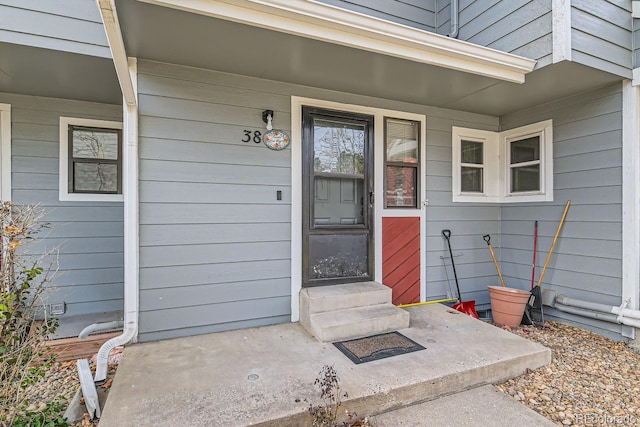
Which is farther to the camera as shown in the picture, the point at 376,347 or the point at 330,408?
the point at 376,347

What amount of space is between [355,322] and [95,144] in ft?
11.5

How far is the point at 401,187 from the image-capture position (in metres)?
3.96

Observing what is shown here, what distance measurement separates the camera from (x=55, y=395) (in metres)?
2.36

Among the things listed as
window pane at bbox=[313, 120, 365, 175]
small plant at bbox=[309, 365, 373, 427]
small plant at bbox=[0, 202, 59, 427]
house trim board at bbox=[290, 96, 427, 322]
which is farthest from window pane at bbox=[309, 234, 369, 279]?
small plant at bbox=[0, 202, 59, 427]

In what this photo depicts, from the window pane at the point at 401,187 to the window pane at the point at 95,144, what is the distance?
3.25m

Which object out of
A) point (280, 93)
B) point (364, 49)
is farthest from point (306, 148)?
point (364, 49)

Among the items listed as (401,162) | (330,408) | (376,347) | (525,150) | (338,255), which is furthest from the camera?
(525,150)

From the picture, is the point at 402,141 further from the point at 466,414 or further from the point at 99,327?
the point at 99,327

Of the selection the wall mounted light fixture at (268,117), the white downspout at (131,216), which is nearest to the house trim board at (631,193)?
the wall mounted light fixture at (268,117)

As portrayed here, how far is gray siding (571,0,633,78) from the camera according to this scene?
9.34 feet

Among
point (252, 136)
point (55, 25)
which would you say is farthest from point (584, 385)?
point (55, 25)

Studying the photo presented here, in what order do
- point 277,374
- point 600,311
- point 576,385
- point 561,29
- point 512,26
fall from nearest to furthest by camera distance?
point 277,374 → point 576,385 → point 561,29 → point 512,26 → point 600,311

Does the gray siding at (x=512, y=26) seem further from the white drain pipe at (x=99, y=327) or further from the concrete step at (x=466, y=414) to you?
the white drain pipe at (x=99, y=327)

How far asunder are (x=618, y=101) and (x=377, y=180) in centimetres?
248
